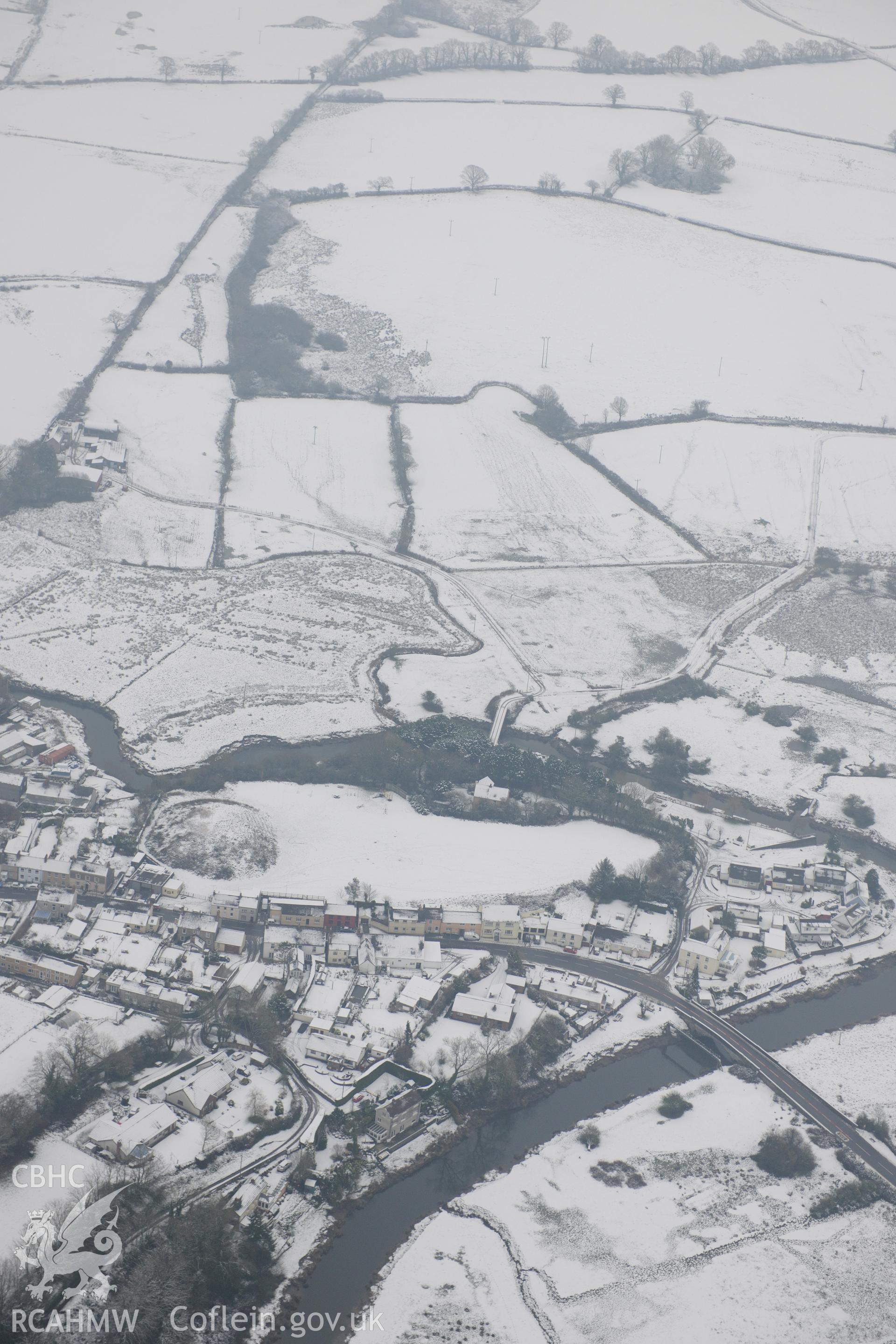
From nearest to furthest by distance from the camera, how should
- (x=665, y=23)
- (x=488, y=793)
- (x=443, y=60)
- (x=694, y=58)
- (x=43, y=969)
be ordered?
1. (x=43, y=969)
2. (x=488, y=793)
3. (x=443, y=60)
4. (x=694, y=58)
5. (x=665, y=23)

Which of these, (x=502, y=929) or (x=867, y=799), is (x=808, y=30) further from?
(x=502, y=929)

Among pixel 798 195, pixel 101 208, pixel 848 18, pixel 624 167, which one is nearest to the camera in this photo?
pixel 101 208

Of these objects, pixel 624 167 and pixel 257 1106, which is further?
pixel 624 167

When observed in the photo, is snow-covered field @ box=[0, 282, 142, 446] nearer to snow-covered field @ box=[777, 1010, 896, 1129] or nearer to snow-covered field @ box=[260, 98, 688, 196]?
snow-covered field @ box=[260, 98, 688, 196]

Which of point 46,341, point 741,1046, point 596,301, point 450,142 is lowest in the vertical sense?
point 741,1046

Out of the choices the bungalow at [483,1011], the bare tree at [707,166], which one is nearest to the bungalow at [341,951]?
the bungalow at [483,1011]

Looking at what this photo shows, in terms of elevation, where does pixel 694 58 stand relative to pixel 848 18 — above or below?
below

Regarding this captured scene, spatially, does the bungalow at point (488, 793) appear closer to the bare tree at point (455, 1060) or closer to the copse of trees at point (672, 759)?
the copse of trees at point (672, 759)

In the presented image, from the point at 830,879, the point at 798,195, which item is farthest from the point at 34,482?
the point at 798,195

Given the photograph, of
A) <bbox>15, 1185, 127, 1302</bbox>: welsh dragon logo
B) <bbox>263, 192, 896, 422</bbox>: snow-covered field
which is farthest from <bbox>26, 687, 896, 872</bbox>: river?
<bbox>263, 192, 896, 422</bbox>: snow-covered field
